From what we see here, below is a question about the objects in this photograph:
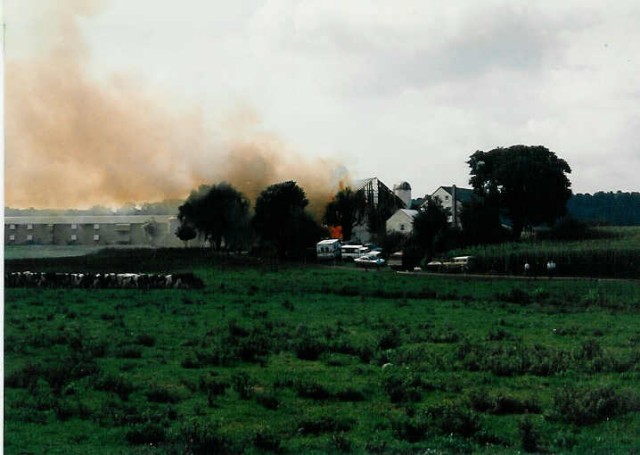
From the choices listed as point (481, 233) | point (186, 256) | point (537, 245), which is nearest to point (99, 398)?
point (186, 256)

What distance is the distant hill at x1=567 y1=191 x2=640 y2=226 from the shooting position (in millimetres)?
6898

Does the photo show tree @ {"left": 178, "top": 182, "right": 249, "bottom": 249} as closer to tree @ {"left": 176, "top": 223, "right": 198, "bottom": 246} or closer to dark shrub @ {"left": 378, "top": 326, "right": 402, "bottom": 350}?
tree @ {"left": 176, "top": 223, "right": 198, "bottom": 246}

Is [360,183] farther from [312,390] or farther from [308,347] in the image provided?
[312,390]

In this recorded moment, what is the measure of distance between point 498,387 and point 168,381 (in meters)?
2.87

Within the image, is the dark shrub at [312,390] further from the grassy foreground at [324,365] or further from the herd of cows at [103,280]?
the herd of cows at [103,280]

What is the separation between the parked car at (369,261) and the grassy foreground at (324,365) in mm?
142

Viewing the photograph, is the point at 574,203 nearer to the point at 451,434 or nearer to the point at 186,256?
the point at 451,434

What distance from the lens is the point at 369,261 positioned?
23.8 feet

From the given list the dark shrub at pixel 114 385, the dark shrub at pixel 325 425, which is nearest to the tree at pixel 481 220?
the dark shrub at pixel 325 425

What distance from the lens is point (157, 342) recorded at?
6738 mm

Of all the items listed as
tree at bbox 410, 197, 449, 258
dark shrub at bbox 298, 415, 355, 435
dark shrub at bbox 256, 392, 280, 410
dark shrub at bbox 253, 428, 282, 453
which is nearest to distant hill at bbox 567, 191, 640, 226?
tree at bbox 410, 197, 449, 258

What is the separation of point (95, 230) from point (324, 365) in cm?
285

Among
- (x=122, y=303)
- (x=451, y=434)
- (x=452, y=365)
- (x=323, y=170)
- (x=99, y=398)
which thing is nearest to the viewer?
(x=451, y=434)

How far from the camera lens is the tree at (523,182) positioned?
22.8 ft
